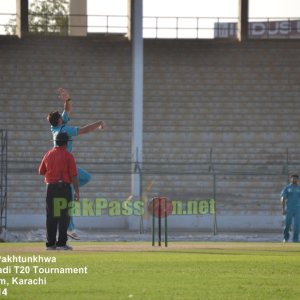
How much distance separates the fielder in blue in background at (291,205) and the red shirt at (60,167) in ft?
40.6

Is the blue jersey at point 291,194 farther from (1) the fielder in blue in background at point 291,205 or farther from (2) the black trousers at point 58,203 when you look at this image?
(2) the black trousers at point 58,203

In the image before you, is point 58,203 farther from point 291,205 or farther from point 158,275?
point 291,205

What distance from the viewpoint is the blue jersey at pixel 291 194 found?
26.5m

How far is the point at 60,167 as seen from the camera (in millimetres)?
14383

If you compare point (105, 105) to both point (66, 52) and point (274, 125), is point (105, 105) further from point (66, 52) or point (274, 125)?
point (274, 125)

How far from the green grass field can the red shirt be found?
926 millimetres

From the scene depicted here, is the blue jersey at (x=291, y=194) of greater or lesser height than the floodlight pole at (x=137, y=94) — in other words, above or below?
below

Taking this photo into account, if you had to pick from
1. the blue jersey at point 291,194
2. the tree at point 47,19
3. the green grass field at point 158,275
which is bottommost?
the green grass field at point 158,275

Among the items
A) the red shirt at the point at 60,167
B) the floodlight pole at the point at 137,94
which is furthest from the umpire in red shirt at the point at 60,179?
the floodlight pole at the point at 137,94

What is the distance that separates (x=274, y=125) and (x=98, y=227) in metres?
6.28

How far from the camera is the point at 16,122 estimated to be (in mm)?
35188
